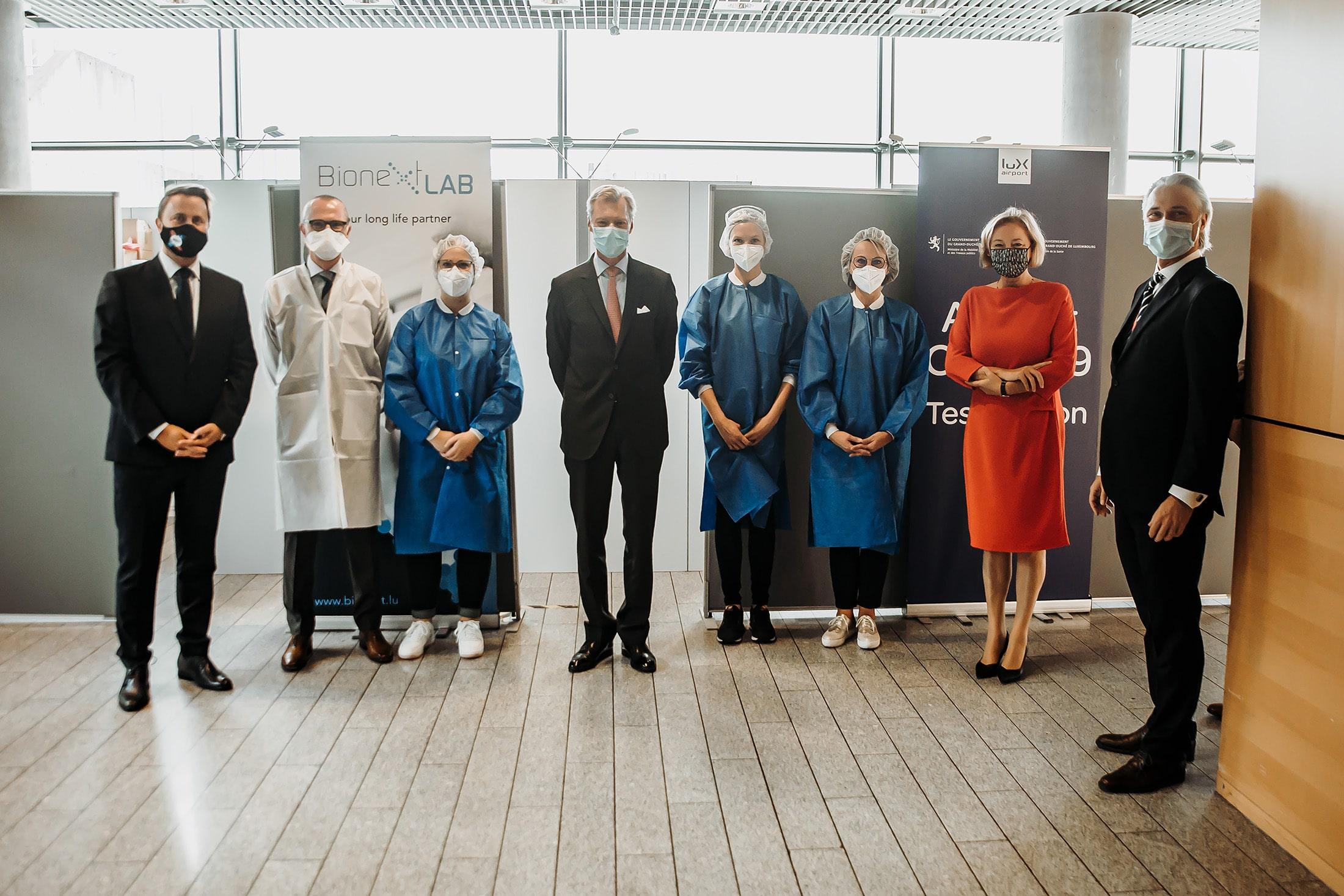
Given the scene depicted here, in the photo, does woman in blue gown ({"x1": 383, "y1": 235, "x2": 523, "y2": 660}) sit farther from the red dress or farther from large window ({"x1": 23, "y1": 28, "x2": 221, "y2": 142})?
large window ({"x1": 23, "y1": 28, "x2": 221, "y2": 142})

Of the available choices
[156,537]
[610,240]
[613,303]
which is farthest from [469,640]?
[610,240]

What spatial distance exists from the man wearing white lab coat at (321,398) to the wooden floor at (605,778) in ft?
1.55

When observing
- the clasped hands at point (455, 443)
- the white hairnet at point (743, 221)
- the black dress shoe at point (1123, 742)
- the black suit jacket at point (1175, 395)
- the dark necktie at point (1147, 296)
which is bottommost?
the black dress shoe at point (1123, 742)

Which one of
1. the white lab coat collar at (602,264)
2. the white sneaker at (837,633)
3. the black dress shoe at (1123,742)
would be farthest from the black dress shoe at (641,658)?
the black dress shoe at (1123,742)

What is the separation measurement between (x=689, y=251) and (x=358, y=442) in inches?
80.9

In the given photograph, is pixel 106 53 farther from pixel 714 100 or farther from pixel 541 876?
pixel 541 876

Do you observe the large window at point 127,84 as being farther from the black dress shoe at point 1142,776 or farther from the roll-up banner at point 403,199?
the black dress shoe at point 1142,776

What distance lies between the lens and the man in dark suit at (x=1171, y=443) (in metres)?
2.47

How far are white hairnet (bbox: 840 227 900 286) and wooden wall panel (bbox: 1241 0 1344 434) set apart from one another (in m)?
1.50

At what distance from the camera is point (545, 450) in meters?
4.97

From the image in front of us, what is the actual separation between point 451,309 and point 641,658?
1517 millimetres

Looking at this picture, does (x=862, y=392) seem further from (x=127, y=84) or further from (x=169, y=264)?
(x=127, y=84)

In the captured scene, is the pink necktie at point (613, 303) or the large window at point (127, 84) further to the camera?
the large window at point (127, 84)

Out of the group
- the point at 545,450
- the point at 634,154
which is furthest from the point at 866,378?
the point at 634,154
